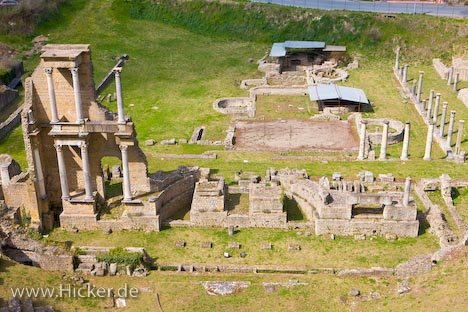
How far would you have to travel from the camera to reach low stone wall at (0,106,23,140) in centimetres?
4600

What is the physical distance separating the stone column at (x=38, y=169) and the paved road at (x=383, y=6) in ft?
170

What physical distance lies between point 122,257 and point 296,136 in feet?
72.1

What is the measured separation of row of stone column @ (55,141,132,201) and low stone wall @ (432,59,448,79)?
39.1m

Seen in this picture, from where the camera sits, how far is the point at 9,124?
155ft

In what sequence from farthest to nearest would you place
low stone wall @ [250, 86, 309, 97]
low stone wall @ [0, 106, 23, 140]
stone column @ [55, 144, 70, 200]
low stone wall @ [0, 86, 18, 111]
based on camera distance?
low stone wall @ [250, 86, 309, 97]
low stone wall @ [0, 86, 18, 111]
low stone wall @ [0, 106, 23, 140]
stone column @ [55, 144, 70, 200]

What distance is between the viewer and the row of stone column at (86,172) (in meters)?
31.6

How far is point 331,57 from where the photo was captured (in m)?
65.3

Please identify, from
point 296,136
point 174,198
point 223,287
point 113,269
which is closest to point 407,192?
point 223,287

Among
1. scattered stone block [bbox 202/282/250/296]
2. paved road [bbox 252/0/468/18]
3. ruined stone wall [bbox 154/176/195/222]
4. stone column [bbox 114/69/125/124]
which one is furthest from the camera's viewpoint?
paved road [bbox 252/0/468/18]

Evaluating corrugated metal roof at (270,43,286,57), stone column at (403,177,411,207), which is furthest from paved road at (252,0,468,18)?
stone column at (403,177,411,207)

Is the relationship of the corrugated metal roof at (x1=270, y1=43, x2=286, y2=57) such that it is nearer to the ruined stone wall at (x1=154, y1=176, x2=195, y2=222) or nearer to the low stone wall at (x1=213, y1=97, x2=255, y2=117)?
the low stone wall at (x1=213, y1=97, x2=255, y2=117)

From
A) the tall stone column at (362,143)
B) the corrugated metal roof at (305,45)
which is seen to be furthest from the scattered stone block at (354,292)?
the corrugated metal roof at (305,45)

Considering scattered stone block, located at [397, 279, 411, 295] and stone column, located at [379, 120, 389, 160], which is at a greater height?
stone column, located at [379, 120, 389, 160]

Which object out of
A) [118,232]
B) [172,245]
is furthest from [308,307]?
[118,232]
